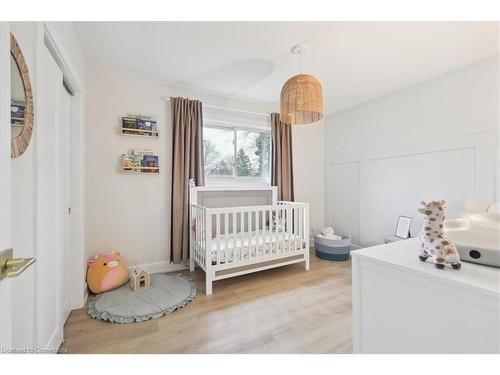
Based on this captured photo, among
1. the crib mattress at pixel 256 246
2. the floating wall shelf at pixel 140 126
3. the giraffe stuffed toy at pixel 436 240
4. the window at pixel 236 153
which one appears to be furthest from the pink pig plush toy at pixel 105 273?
the giraffe stuffed toy at pixel 436 240

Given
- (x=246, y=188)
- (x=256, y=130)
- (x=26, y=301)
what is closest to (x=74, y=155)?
(x=26, y=301)

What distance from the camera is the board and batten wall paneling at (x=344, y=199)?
3213mm

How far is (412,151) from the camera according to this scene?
8.30ft

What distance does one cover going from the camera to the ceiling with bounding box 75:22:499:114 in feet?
5.33

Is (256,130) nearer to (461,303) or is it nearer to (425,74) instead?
(425,74)

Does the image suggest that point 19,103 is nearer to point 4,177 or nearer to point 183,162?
point 4,177

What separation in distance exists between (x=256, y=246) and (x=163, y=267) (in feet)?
3.83

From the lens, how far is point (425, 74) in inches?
89.5

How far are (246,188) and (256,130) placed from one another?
0.93 m

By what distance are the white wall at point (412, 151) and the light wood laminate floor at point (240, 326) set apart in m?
1.41

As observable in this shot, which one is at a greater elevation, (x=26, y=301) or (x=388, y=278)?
(x=388, y=278)

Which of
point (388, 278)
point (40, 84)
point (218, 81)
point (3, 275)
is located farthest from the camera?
point (218, 81)

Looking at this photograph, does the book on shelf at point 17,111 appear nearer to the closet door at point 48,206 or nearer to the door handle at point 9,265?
the closet door at point 48,206

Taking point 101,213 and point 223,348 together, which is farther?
point 101,213
